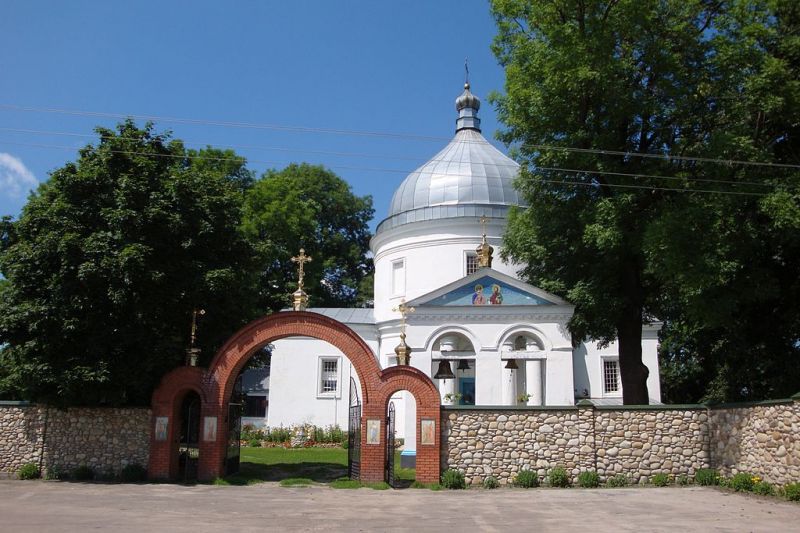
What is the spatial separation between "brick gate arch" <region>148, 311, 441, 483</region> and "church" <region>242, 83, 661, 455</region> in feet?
14.9

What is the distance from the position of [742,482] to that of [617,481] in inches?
103

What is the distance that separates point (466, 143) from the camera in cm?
3191

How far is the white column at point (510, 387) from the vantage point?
22.7 metres

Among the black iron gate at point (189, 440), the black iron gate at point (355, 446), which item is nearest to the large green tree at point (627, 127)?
the black iron gate at point (355, 446)

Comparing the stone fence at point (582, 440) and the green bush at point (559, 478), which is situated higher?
the stone fence at point (582, 440)

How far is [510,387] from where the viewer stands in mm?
23969

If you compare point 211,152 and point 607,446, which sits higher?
point 211,152

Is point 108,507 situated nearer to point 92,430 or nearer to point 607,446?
point 92,430

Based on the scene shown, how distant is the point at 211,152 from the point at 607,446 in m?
26.2

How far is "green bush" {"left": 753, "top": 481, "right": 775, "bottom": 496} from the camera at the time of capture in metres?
13.5

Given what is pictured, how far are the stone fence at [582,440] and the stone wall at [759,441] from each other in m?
0.18

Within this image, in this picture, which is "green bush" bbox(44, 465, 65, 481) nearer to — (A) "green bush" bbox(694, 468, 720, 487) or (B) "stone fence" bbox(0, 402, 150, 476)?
(B) "stone fence" bbox(0, 402, 150, 476)

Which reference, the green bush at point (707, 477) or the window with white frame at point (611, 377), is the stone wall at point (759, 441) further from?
the window with white frame at point (611, 377)

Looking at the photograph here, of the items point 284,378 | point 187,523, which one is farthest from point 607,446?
point 284,378
